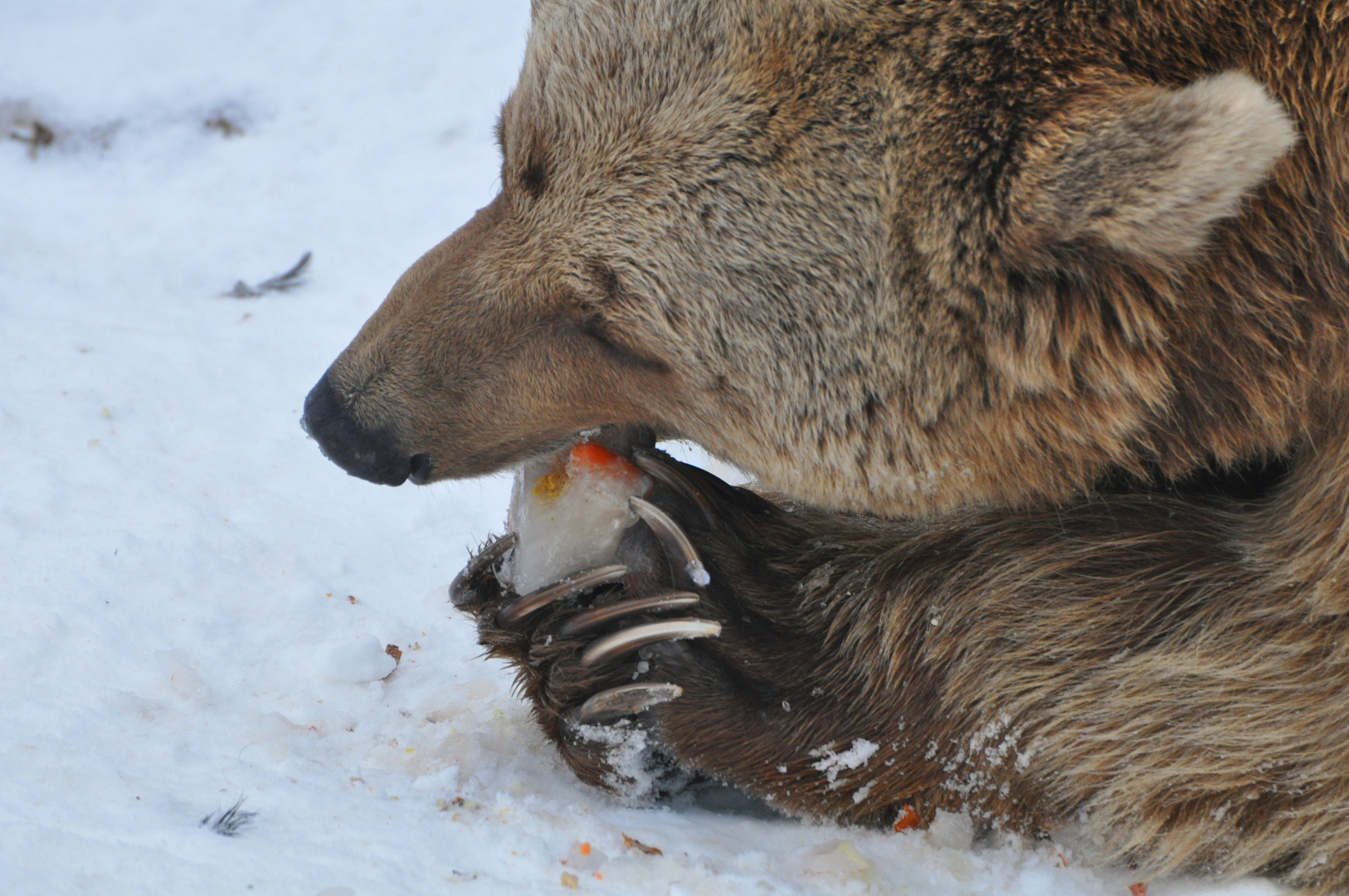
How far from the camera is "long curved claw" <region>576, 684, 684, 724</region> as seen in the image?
2324 millimetres

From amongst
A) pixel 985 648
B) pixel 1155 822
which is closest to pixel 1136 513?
pixel 985 648

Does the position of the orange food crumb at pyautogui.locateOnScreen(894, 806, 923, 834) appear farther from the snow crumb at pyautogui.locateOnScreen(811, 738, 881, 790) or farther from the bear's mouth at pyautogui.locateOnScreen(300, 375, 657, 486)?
the bear's mouth at pyautogui.locateOnScreen(300, 375, 657, 486)

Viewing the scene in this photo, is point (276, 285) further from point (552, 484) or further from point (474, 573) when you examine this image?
point (552, 484)

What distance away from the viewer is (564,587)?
2471 mm

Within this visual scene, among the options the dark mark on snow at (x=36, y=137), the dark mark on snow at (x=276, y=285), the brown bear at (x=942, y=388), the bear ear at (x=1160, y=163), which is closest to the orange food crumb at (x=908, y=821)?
the brown bear at (x=942, y=388)

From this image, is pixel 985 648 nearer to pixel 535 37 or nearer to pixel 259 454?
pixel 535 37

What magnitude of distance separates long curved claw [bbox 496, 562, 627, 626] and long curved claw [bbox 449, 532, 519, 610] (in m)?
0.18

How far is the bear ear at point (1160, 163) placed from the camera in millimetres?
1673

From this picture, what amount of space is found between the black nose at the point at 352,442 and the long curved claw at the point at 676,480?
52 cm

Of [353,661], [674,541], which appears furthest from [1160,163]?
[353,661]

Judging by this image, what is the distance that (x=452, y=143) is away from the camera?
611 centimetres

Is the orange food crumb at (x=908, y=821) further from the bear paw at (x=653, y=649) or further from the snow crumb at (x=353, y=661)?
the snow crumb at (x=353, y=661)

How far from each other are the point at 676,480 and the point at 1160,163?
3.97 feet

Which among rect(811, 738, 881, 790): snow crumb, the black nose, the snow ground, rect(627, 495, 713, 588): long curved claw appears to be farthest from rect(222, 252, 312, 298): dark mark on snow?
rect(811, 738, 881, 790): snow crumb
